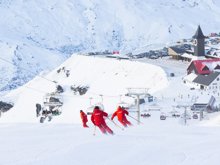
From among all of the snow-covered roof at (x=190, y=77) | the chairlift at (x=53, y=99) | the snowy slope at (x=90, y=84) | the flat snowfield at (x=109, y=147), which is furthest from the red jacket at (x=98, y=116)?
the snow-covered roof at (x=190, y=77)

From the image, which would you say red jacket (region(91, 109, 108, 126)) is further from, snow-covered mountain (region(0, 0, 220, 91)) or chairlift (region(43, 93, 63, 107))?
snow-covered mountain (region(0, 0, 220, 91))

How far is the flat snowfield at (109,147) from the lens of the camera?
37.7 ft

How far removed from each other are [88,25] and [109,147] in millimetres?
156785

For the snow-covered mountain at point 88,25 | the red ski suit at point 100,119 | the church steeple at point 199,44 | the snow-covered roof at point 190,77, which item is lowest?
the red ski suit at point 100,119

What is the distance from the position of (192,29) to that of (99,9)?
3517 cm

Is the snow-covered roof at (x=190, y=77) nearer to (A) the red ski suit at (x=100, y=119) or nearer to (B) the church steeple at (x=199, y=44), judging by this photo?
(B) the church steeple at (x=199, y=44)

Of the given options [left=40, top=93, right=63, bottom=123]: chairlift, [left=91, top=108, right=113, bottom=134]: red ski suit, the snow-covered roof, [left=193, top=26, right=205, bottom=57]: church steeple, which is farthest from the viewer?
[left=193, top=26, right=205, bottom=57]: church steeple

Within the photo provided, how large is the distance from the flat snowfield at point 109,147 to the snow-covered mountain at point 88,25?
12097 centimetres

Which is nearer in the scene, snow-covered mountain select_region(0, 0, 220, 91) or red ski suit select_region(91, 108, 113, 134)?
red ski suit select_region(91, 108, 113, 134)

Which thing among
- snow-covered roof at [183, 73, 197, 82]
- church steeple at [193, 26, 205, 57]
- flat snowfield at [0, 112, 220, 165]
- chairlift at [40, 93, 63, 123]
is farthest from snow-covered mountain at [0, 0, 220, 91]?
flat snowfield at [0, 112, 220, 165]

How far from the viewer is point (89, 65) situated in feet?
251

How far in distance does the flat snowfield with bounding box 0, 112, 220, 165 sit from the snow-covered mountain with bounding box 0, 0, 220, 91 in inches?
4763

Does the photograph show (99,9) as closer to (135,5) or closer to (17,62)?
(135,5)

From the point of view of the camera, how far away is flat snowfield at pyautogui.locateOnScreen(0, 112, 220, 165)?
37.7ft
